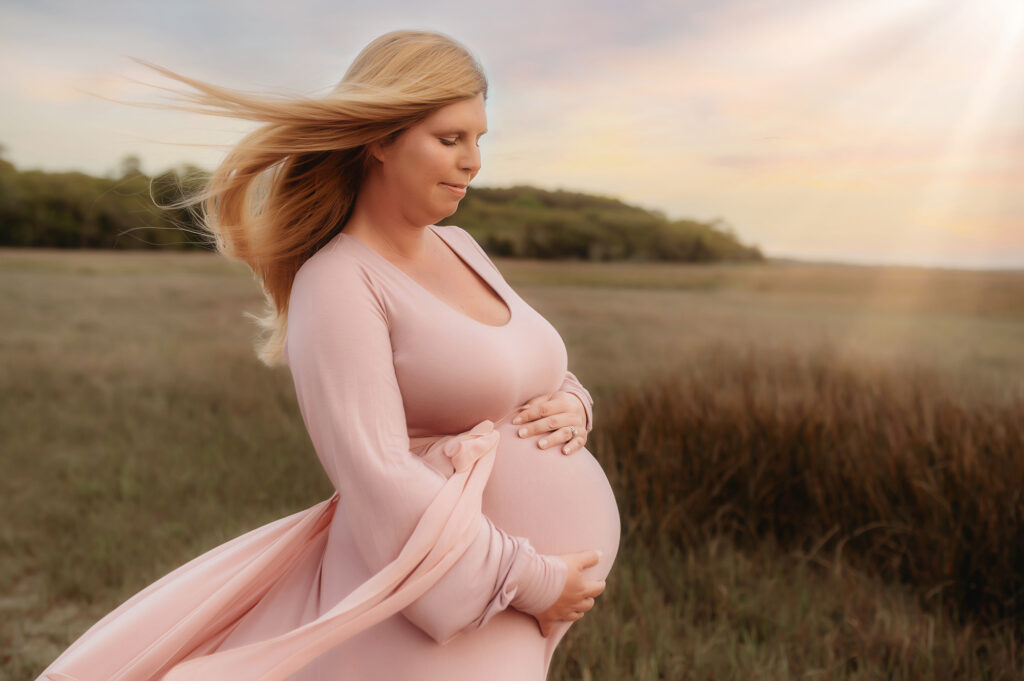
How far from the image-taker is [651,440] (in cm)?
471

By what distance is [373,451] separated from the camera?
156 cm

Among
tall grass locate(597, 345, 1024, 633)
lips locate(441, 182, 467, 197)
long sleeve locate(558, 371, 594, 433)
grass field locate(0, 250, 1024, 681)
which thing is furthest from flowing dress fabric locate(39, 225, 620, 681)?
tall grass locate(597, 345, 1024, 633)

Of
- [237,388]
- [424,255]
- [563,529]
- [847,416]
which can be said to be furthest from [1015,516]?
[237,388]

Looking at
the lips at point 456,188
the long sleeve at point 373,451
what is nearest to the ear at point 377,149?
the lips at point 456,188

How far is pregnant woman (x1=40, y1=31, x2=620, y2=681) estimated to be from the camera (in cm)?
158

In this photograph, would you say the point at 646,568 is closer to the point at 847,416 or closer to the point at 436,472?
the point at 847,416

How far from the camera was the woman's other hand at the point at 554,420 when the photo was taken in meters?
1.88

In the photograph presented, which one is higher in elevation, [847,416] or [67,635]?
[847,416]

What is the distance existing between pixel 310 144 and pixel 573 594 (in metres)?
1.12

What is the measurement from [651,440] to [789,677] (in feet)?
5.66

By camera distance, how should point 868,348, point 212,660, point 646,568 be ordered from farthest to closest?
point 868,348, point 646,568, point 212,660

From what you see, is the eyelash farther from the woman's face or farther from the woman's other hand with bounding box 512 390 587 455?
the woman's other hand with bounding box 512 390 587 455

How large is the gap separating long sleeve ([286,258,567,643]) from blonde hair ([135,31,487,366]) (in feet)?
0.96

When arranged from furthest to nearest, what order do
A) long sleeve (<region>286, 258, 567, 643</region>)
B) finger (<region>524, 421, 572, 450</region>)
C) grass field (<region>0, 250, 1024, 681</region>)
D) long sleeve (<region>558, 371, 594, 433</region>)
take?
grass field (<region>0, 250, 1024, 681</region>), long sleeve (<region>558, 371, 594, 433</region>), finger (<region>524, 421, 572, 450</region>), long sleeve (<region>286, 258, 567, 643</region>)
